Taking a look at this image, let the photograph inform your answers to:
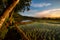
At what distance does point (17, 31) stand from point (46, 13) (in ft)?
1.99

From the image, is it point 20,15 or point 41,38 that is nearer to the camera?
point 41,38

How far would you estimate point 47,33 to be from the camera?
3014mm

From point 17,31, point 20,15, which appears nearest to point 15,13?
point 20,15

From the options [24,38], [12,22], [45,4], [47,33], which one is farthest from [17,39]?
[45,4]

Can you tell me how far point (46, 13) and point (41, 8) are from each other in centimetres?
13

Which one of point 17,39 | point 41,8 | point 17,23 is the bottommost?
point 17,39

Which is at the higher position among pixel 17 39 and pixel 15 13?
pixel 15 13

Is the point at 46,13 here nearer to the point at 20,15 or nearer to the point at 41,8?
the point at 41,8

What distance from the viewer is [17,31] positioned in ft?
10.4

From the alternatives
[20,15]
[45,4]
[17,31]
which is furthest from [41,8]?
[17,31]

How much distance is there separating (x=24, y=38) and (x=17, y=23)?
1.05ft

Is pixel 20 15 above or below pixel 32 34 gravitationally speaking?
above

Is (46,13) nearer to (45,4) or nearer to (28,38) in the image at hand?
(45,4)

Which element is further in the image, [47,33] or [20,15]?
[20,15]
